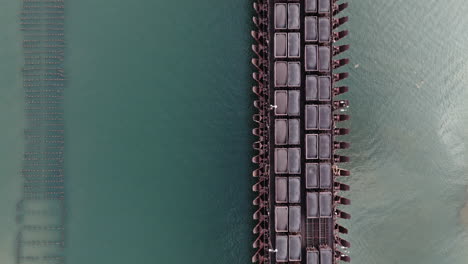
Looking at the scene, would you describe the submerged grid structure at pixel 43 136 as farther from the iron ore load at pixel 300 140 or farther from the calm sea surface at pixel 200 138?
the iron ore load at pixel 300 140

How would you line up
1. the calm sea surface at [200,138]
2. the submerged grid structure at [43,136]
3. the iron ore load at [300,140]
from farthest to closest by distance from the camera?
the calm sea surface at [200,138], the submerged grid structure at [43,136], the iron ore load at [300,140]

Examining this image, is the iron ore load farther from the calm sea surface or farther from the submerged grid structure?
the submerged grid structure

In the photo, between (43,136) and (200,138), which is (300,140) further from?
(43,136)

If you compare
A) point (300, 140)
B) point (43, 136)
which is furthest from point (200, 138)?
point (43, 136)

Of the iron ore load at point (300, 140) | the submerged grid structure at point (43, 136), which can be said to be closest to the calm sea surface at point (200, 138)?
the submerged grid structure at point (43, 136)

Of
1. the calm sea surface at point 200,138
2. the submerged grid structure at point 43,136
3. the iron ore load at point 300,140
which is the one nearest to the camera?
the iron ore load at point 300,140
